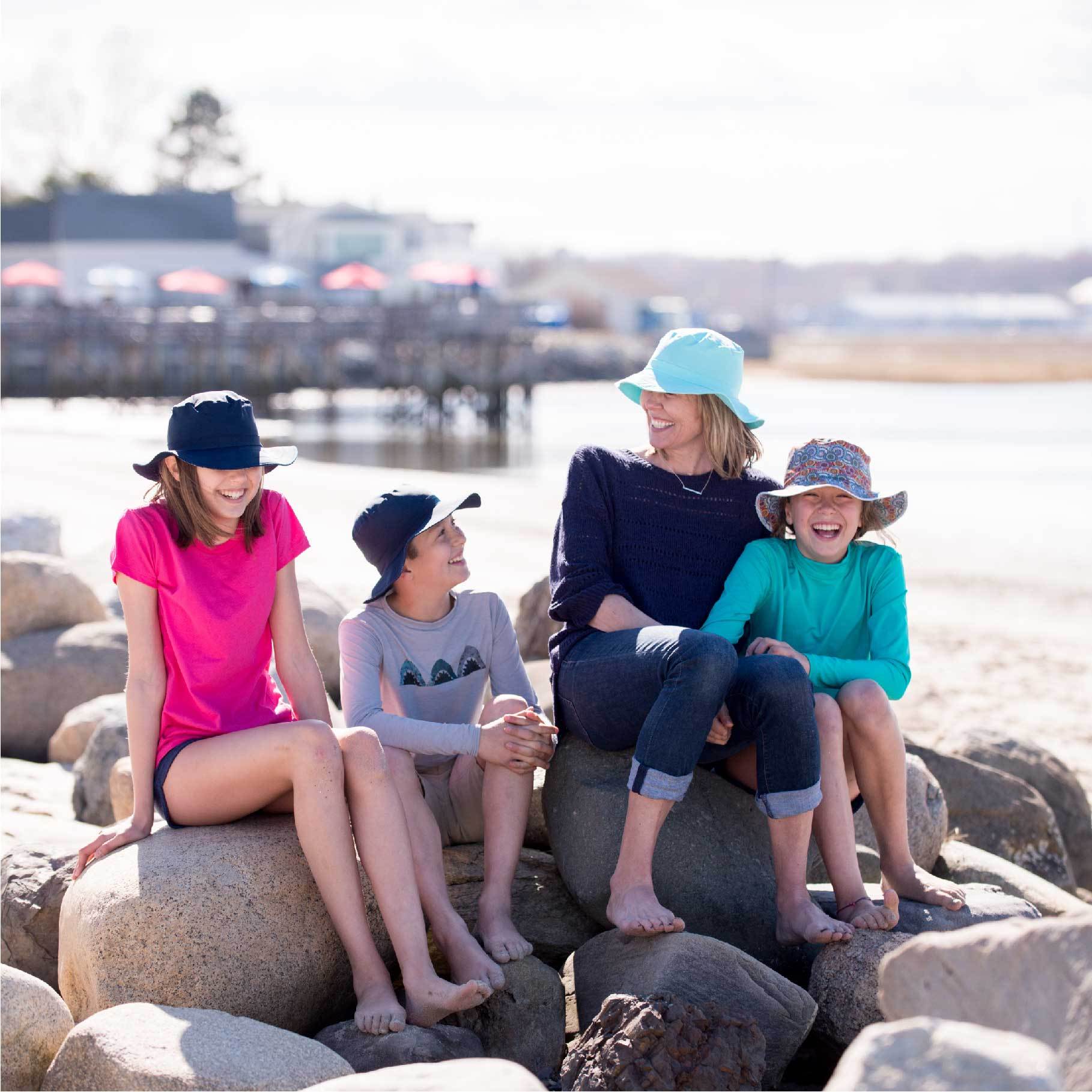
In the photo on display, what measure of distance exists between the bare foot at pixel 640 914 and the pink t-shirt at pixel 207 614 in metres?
1.05

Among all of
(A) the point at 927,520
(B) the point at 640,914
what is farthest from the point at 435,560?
(A) the point at 927,520

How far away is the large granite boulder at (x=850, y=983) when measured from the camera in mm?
3785

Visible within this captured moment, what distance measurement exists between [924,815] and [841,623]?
3.06 ft

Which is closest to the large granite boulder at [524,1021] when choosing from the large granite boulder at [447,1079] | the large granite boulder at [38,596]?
the large granite boulder at [447,1079]

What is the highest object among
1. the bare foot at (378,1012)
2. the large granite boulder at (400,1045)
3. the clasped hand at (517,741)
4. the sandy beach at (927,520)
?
the clasped hand at (517,741)

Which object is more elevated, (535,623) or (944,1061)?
(944,1061)

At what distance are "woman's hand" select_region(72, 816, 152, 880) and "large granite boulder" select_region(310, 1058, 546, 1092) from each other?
1.30 metres

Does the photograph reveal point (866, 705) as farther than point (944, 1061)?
Yes

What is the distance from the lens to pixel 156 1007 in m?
3.49

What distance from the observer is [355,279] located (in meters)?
50.5

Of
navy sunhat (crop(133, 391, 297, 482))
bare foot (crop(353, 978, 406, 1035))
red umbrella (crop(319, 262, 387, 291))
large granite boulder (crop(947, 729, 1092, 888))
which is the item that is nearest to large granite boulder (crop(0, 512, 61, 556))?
large granite boulder (crop(947, 729, 1092, 888))

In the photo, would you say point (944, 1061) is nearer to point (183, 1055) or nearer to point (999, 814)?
point (183, 1055)

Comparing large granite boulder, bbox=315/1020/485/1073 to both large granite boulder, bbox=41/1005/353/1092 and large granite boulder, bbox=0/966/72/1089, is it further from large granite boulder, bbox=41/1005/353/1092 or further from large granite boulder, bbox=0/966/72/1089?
large granite boulder, bbox=0/966/72/1089

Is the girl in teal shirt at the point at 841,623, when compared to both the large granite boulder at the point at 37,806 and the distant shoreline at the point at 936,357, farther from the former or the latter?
the distant shoreline at the point at 936,357
